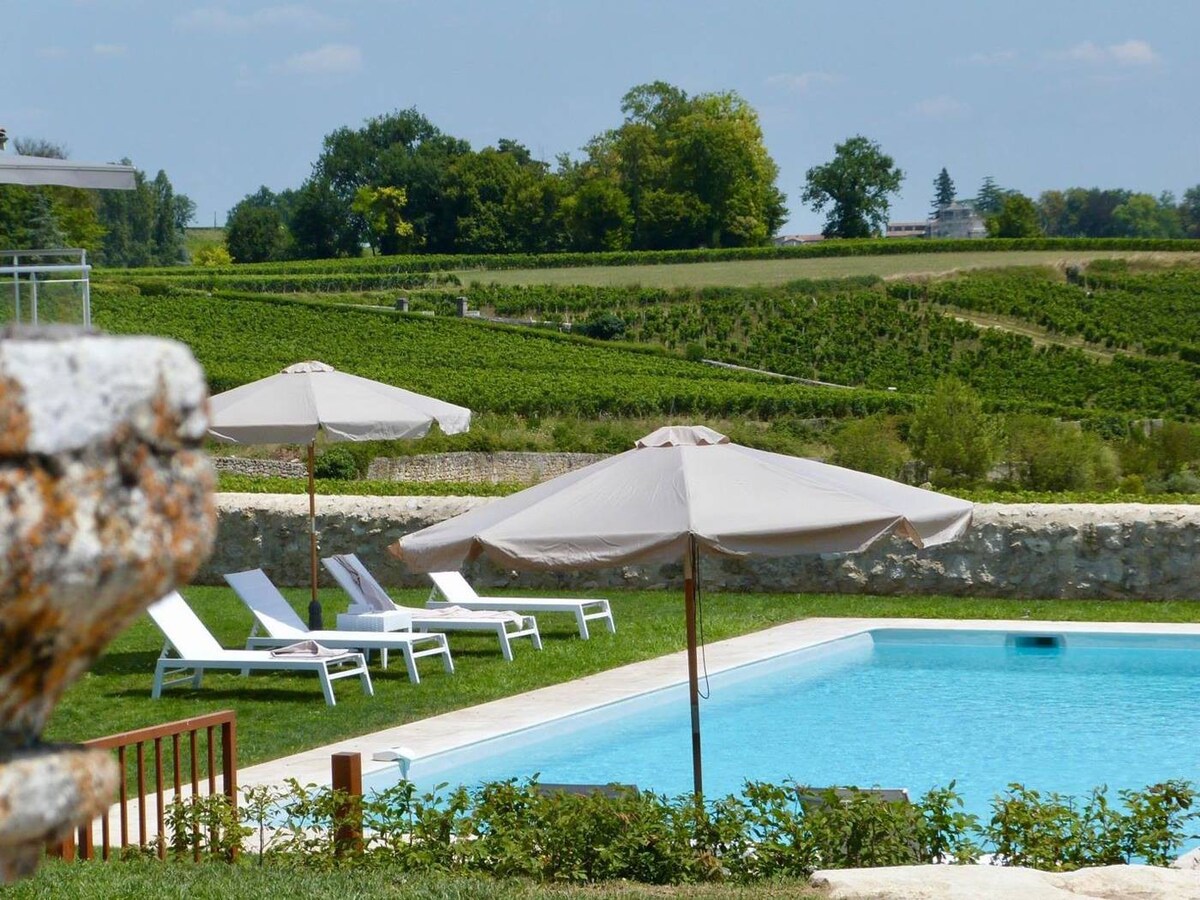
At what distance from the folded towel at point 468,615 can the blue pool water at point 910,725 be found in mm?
2199

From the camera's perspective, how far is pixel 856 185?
96.6 metres

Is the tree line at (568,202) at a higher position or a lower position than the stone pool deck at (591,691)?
higher

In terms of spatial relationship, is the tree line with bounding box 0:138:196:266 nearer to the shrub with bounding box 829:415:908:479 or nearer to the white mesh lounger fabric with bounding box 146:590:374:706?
the shrub with bounding box 829:415:908:479

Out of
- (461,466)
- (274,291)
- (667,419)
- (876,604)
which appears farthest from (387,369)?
(876,604)

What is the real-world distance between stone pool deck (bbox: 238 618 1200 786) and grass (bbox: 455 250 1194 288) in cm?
4821

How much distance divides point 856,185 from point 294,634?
8861 centimetres

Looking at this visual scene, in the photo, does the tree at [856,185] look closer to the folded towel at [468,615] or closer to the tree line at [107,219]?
the tree line at [107,219]

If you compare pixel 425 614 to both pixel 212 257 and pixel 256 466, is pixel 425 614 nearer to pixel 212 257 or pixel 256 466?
pixel 256 466

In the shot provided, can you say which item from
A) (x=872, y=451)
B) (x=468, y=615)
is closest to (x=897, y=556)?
(x=468, y=615)

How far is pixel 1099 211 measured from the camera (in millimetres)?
171750

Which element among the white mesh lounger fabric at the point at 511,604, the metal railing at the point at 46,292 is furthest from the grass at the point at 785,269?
the metal railing at the point at 46,292

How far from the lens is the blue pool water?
400 inches

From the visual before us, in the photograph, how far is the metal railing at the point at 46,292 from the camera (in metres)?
11.2

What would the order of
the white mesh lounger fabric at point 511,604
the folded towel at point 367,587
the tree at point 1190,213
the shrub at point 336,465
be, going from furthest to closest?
the tree at point 1190,213 → the shrub at point 336,465 → the white mesh lounger fabric at point 511,604 → the folded towel at point 367,587
